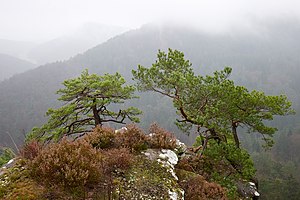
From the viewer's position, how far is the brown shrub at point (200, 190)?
689 centimetres

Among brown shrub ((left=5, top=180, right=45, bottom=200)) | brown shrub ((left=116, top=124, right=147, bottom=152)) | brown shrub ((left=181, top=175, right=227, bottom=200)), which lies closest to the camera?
brown shrub ((left=5, top=180, right=45, bottom=200))

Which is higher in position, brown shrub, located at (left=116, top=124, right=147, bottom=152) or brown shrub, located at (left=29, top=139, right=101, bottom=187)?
brown shrub, located at (left=29, top=139, right=101, bottom=187)

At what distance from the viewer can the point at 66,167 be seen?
5285 mm

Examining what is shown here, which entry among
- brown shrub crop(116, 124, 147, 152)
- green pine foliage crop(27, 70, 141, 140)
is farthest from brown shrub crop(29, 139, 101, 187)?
green pine foliage crop(27, 70, 141, 140)

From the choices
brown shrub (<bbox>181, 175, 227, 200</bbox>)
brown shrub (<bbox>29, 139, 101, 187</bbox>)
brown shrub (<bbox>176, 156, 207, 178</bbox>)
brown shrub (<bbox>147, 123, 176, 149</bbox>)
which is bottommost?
brown shrub (<bbox>176, 156, 207, 178</bbox>)

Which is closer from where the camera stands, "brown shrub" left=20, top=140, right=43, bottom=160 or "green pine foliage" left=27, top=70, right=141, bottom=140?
"brown shrub" left=20, top=140, right=43, bottom=160

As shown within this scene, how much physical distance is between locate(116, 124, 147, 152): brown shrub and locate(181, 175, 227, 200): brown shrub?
165 cm

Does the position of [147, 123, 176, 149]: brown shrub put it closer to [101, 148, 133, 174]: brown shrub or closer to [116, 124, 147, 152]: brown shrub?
[116, 124, 147, 152]: brown shrub

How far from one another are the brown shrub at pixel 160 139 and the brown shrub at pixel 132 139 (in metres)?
0.30

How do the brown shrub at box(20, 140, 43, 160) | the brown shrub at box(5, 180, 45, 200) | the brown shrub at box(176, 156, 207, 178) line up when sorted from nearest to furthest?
1. the brown shrub at box(5, 180, 45, 200)
2. the brown shrub at box(20, 140, 43, 160)
3. the brown shrub at box(176, 156, 207, 178)

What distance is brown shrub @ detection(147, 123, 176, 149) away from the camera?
8148mm

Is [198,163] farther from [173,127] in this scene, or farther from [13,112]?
[13,112]

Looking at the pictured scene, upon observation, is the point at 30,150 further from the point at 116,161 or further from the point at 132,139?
the point at 132,139

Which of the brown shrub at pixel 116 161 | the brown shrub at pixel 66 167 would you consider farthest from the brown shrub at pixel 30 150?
the brown shrub at pixel 116 161
